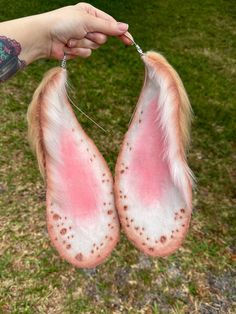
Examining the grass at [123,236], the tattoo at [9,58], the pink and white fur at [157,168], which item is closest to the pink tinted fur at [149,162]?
the pink and white fur at [157,168]

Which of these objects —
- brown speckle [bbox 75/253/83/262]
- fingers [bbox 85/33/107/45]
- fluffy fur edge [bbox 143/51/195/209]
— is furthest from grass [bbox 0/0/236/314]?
fingers [bbox 85/33/107/45]

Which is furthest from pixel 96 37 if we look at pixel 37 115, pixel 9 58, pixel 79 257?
pixel 79 257

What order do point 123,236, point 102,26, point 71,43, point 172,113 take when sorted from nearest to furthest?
point 172,113
point 102,26
point 71,43
point 123,236

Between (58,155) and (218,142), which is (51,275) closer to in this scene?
(58,155)

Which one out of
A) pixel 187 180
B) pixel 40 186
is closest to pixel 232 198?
→ pixel 40 186

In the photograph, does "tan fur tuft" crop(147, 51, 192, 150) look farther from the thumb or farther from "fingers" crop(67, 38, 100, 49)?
"fingers" crop(67, 38, 100, 49)

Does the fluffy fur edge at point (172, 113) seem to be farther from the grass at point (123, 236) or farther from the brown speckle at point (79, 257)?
the grass at point (123, 236)

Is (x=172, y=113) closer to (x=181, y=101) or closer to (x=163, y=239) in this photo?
(x=181, y=101)
